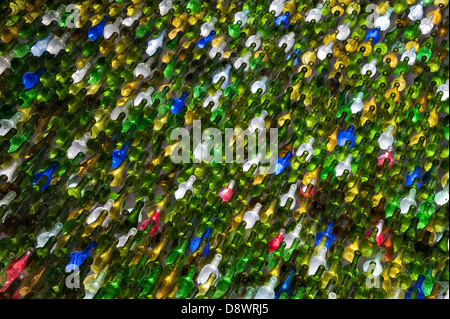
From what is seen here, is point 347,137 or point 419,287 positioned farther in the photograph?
point 347,137

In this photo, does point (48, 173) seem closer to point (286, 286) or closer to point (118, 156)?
point (118, 156)

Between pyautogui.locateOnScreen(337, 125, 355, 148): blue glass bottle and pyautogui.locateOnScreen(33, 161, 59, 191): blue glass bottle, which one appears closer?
pyautogui.locateOnScreen(33, 161, 59, 191): blue glass bottle

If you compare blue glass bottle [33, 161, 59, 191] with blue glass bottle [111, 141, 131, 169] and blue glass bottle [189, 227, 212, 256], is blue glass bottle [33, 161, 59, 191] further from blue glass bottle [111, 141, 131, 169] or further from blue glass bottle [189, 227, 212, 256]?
blue glass bottle [189, 227, 212, 256]

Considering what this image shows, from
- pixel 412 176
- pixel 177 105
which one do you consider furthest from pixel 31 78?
pixel 412 176

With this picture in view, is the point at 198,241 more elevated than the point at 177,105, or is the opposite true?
the point at 177,105

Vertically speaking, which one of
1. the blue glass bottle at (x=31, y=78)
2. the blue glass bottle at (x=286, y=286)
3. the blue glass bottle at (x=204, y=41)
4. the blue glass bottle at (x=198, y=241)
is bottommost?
the blue glass bottle at (x=286, y=286)

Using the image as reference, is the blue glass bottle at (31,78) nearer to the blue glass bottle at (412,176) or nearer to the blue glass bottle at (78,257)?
the blue glass bottle at (78,257)

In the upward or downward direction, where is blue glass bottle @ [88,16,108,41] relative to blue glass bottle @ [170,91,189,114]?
upward

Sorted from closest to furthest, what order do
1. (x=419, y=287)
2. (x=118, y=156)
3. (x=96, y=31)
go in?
(x=419, y=287) → (x=118, y=156) → (x=96, y=31)

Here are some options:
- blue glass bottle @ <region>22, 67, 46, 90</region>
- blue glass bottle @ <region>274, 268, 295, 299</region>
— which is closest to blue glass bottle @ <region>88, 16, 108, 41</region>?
blue glass bottle @ <region>22, 67, 46, 90</region>

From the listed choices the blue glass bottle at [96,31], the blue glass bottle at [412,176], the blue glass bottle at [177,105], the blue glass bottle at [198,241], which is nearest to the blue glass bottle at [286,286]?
the blue glass bottle at [198,241]

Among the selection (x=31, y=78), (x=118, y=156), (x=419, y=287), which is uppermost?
(x=31, y=78)

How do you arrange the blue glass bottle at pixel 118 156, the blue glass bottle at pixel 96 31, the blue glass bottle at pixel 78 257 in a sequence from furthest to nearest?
the blue glass bottle at pixel 96 31 → the blue glass bottle at pixel 118 156 → the blue glass bottle at pixel 78 257
